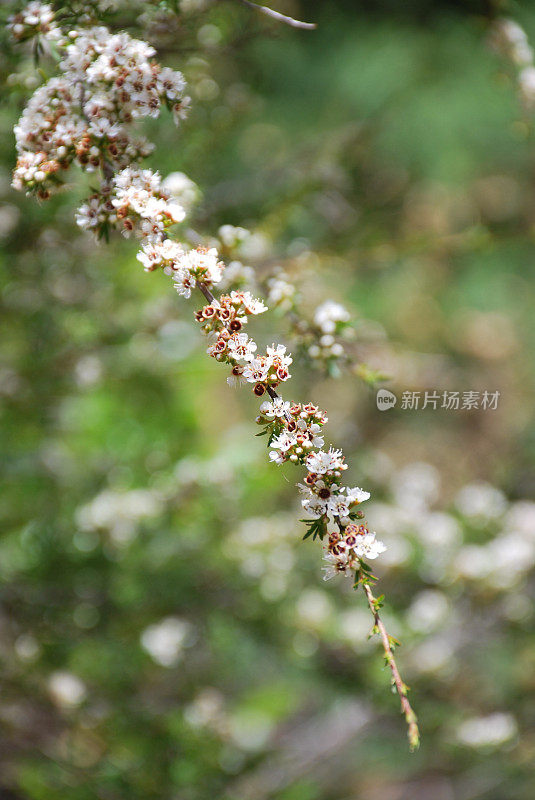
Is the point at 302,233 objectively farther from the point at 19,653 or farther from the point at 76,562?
the point at 19,653

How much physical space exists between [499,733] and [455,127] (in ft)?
13.5

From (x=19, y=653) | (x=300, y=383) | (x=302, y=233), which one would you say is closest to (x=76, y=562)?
(x=19, y=653)

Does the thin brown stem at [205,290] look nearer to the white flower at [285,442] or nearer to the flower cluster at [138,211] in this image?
the flower cluster at [138,211]

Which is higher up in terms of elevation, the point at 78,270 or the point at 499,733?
the point at 78,270

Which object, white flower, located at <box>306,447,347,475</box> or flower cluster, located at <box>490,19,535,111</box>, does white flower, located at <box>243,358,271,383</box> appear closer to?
white flower, located at <box>306,447,347,475</box>

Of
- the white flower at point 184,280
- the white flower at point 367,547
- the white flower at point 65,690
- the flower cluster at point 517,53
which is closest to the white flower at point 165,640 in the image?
the white flower at point 65,690

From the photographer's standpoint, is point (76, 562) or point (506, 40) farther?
point (76, 562)

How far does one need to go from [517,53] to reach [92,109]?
0.94 m

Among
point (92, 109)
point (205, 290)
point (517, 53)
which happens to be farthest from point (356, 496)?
point (517, 53)

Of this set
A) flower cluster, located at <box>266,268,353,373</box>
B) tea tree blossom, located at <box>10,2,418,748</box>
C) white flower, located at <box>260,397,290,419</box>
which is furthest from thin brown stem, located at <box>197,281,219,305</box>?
flower cluster, located at <box>266,268,353,373</box>

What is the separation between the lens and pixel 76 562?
1816 mm

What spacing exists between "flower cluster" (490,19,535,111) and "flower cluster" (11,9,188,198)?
30.4 inches

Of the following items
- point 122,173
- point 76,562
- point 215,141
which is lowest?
point 76,562

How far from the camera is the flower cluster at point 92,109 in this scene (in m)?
0.84
